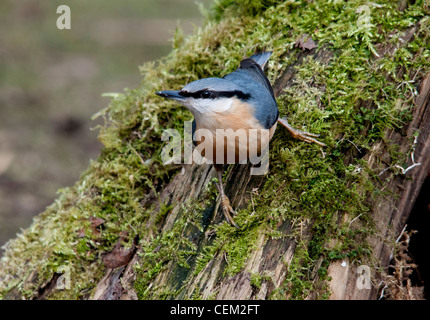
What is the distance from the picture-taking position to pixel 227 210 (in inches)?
112

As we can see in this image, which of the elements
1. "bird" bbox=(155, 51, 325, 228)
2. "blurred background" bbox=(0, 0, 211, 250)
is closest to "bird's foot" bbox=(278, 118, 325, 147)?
"bird" bbox=(155, 51, 325, 228)

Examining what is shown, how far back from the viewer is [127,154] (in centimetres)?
365

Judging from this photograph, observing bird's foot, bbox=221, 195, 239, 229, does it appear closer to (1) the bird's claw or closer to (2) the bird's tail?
(1) the bird's claw

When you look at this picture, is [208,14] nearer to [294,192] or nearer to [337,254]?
[294,192]

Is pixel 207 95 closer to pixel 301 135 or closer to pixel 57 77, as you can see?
pixel 301 135

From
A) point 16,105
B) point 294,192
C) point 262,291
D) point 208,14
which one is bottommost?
point 16,105

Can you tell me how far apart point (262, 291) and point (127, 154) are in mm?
1765

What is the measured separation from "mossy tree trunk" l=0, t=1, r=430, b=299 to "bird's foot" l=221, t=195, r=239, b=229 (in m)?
0.05

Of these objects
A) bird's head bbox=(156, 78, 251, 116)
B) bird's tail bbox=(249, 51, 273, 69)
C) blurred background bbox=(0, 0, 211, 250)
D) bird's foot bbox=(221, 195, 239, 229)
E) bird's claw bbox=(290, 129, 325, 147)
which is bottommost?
blurred background bbox=(0, 0, 211, 250)

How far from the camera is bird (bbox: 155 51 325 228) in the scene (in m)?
2.75

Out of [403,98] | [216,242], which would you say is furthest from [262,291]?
[403,98]

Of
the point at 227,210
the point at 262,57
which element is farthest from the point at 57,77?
the point at 227,210

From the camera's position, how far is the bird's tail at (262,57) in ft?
11.0

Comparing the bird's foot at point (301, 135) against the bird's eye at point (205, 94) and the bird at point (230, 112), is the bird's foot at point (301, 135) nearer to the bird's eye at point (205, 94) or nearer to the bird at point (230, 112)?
the bird at point (230, 112)
